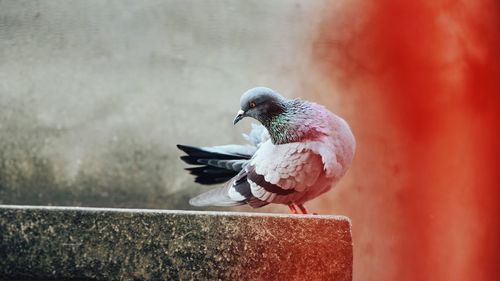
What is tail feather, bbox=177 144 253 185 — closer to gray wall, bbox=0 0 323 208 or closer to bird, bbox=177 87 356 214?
bird, bbox=177 87 356 214

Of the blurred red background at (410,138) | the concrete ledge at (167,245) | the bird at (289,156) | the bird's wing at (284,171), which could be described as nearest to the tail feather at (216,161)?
the bird at (289,156)

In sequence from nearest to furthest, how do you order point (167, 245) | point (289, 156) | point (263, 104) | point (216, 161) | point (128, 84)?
point (167, 245), point (289, 156), point (263, 104), point (216, 161), point (128, 84)

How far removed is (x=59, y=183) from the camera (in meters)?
2.88

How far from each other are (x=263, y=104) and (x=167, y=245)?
83 centimetres

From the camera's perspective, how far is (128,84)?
293 centimetres

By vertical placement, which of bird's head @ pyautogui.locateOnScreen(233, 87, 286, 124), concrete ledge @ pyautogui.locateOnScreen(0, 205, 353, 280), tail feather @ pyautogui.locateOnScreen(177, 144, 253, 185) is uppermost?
bird's head @ pyautogui.locateOnScreen(233, 87, 286, 124)

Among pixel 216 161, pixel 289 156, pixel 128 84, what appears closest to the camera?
pixel 289 156

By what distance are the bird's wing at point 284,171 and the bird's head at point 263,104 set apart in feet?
0.36

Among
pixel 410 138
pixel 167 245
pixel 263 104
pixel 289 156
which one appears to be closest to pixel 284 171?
pixel 289 156

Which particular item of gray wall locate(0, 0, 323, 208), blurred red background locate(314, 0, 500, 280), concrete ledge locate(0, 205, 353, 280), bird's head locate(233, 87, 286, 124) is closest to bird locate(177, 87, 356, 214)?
bird's head locate(233, 87, 286, 124)

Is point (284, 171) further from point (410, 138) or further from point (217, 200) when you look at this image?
point (410, 138)

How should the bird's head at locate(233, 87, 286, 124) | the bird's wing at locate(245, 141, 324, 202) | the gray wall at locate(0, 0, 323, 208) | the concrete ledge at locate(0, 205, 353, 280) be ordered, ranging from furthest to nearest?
the gray wall at locate(0, 0, 323, 208) → the bird's head at locate(233, 87, 286, 124) → the bird's wing at locate(245, 141, 324, 202) → the concrete ledge at locate(0, 205, 353, 280)

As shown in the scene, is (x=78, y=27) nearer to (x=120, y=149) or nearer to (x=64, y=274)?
(x=120, y=149)

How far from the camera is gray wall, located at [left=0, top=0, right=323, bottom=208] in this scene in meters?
2.88
